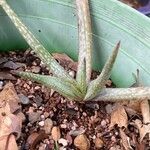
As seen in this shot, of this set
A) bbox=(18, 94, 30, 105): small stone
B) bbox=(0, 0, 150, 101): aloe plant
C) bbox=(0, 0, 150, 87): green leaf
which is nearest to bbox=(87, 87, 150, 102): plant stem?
bbox=(0, 0, 150, 101): aloe plant

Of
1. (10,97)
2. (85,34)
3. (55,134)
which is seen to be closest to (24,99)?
(10,97)

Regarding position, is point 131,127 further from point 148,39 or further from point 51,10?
point 51,10

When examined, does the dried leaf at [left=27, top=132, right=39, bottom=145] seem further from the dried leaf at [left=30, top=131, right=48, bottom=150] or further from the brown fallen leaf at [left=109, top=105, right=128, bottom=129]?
the brown fallen leaf at [left=109, top=105, right=128, bottom=129]

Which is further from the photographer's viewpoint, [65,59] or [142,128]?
[65,59]

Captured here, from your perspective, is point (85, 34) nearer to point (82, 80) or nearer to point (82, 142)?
point (82, 80)

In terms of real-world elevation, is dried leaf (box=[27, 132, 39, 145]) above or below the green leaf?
below

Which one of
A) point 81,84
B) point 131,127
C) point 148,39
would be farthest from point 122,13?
point 131,127
